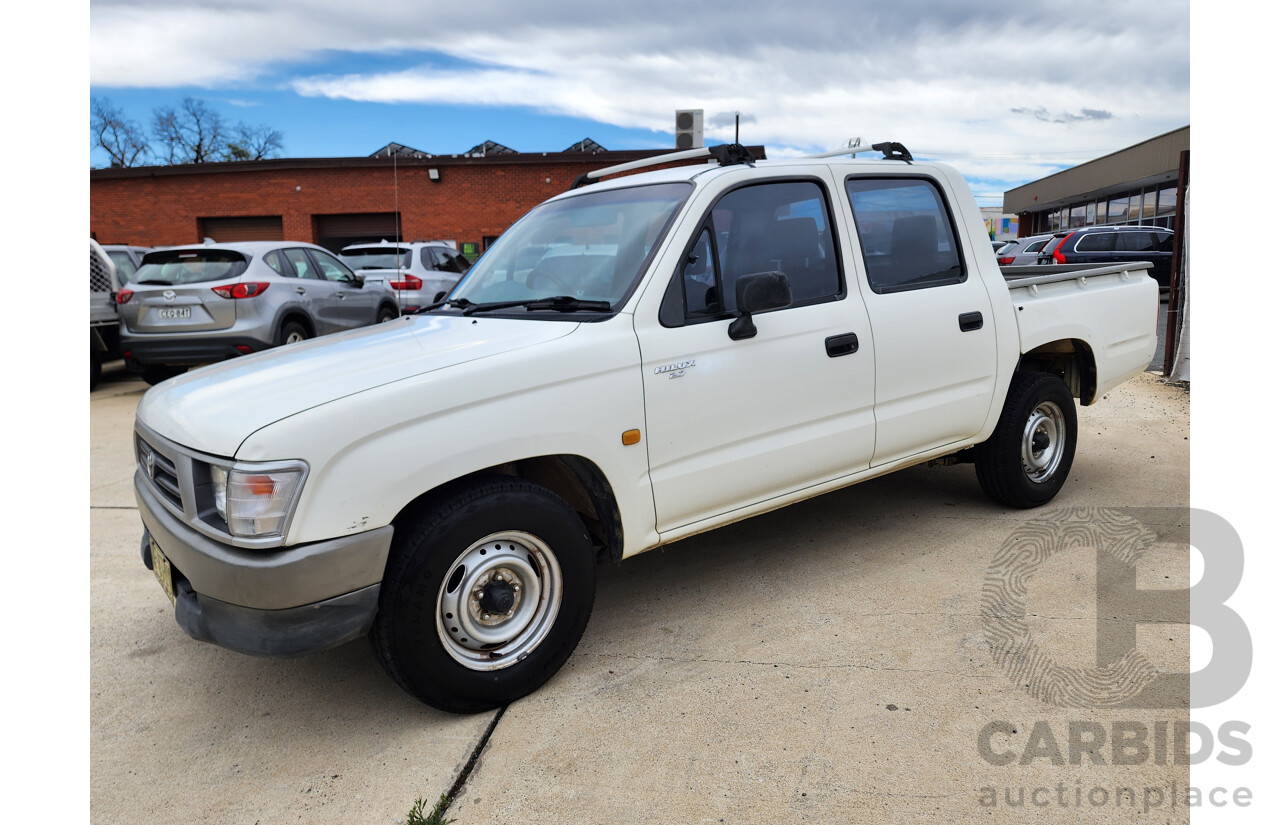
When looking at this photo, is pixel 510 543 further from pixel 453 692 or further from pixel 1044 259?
pixel 1044 259

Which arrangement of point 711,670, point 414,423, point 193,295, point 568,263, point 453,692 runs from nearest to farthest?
point 414,423, point 453,692, point 711,670, point 568,263, point 193,295

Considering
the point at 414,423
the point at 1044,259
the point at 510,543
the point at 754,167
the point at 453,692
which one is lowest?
the point at 453,692

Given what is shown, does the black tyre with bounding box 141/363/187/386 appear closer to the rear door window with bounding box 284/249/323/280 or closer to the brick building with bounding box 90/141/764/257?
the rear door window with bounding box 284/249/323/280

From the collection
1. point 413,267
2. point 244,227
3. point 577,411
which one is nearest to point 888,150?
point 577,411

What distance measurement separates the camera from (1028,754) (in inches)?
108

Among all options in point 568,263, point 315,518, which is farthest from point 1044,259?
point 315,518

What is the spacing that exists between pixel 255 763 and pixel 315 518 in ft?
3.14

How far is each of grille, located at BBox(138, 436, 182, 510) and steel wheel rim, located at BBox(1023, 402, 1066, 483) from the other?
415 cm

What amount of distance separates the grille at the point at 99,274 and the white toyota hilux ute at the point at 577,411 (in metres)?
9.09

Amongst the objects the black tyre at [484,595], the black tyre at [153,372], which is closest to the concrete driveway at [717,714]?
the black tyre at [484,595]

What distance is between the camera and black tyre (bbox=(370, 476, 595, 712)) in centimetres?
Result: 282

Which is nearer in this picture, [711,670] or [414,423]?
[414,423]

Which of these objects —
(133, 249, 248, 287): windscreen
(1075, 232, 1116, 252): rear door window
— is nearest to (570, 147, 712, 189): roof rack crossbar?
(133, 249, 248, 287): windscreen

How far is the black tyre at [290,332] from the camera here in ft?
32.9
